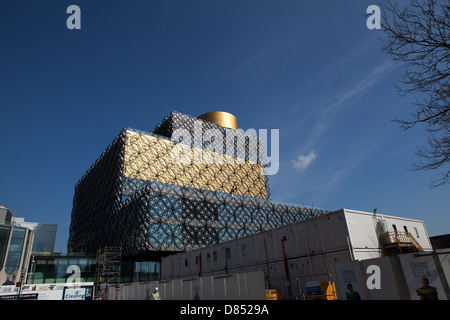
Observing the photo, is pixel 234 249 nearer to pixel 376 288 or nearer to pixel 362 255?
pixel 362 255

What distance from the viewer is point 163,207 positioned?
50.3m

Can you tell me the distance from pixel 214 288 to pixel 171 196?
37.3 m

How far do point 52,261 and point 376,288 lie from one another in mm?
51090

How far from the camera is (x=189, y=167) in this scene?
7112 cm

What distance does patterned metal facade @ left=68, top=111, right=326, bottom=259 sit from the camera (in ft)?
162

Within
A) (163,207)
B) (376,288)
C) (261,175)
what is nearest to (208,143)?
(261,175)

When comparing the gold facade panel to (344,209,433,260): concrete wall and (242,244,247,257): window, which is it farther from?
(344,209,433,260): concrete wall

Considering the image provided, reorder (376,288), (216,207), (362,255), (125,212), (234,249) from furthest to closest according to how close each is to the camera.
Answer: (216,207) → (125,212) → (234,249) → (362,255) → (376,288)

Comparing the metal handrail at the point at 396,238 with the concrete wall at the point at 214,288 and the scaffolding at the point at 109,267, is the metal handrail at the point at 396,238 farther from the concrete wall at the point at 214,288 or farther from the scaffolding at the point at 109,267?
the scaffolding at the point at 109,267

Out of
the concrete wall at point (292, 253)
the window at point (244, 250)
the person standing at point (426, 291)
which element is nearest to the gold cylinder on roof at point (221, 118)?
the concrete wall at point (292, 253)

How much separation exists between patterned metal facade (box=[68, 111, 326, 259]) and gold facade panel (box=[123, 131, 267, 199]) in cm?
22

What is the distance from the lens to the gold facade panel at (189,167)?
6262 centimetres

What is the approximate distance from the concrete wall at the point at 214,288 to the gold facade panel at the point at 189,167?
41651 mm

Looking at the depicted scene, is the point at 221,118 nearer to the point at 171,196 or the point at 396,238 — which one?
the point at 171,196
